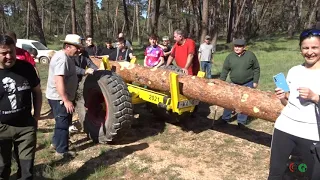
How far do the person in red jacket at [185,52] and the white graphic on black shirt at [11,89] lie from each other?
3926 millimetres

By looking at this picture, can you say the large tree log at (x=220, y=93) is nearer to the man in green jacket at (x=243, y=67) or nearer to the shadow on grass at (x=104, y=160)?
the shadow on grass at (x=104, y=160)

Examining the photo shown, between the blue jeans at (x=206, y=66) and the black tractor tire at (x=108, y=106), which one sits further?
the blue jeans at (x=206, y=66)

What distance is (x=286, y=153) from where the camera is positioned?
116 inches

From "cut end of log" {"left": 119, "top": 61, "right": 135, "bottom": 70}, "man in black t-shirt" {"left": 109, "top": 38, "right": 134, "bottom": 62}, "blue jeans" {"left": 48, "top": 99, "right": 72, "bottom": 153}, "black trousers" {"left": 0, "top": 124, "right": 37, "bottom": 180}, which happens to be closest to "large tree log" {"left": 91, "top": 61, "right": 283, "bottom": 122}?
"cut end of log" {"left": 119, "top": 61, "right": 135, "bottom": 70}

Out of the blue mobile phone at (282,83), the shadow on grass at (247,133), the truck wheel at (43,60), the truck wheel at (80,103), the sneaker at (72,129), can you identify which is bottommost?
the shadow on grass at (247,133)

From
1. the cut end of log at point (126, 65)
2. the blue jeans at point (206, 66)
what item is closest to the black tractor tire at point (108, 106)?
the cut end of log at point (126, 65)

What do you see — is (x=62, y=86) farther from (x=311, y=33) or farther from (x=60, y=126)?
(x=311, y=33)

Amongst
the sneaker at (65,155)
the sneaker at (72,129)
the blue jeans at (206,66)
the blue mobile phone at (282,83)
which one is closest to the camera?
the blue mobile phone at (282,83)

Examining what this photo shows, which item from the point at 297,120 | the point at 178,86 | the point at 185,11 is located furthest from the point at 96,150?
the point at 185,11

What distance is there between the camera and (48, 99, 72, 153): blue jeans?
464cm

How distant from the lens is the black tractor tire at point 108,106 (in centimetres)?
499

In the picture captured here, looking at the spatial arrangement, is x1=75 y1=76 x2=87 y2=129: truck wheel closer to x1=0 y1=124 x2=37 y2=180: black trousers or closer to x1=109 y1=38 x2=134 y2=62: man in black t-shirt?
x1=0 y1=124 x2=37 y2=180: black trousers

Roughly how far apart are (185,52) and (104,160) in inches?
122

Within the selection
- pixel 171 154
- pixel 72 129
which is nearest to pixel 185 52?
pixel 171 154
